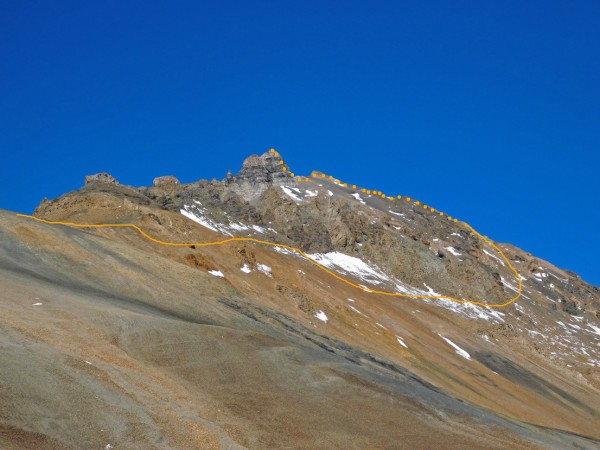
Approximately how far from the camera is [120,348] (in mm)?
36781

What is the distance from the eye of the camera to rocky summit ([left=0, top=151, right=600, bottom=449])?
2958cm

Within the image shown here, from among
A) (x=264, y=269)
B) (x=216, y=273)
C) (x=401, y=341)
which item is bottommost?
(x=216, y=273)

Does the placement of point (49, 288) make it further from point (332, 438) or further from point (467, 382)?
point (467, 382)

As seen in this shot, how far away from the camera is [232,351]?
41.8 m

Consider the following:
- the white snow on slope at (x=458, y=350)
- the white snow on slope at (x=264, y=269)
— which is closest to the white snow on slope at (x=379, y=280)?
the white snow on slope at (x=458, y=350)

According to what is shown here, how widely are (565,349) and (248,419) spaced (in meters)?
125

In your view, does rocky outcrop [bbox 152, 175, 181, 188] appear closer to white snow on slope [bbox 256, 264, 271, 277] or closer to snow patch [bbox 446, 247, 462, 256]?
Answer: snow patch [bbox 446, 247, 462, 256]

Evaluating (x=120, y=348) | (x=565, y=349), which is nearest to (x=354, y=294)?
(x=565, y=349)

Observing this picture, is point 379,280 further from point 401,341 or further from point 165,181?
point 165,181

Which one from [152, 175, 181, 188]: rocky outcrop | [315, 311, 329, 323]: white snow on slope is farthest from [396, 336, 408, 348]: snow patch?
[152, 175, 181, 188]: rocky outcrop

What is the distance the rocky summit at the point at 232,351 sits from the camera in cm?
2958

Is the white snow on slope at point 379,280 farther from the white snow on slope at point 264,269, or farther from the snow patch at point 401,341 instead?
the snow patch at point 401,341

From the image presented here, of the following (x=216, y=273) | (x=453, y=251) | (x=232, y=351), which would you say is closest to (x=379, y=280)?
(x=453, y=251)

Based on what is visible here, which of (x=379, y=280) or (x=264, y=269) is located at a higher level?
(x=379, y=280)
